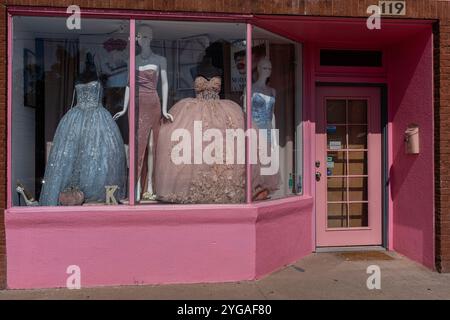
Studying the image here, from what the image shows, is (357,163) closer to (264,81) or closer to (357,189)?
(357,189)

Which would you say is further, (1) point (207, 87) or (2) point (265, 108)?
(2) point (265, 108)

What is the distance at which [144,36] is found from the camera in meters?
5.88

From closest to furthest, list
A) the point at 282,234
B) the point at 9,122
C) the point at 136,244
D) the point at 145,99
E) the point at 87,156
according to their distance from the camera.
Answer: the point at 9,122, the point at 136,244, the point at 87,156, the point at 145,99, the point at 282,234

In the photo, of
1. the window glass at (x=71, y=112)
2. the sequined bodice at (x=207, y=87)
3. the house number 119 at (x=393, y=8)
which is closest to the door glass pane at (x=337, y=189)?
the sequined bodice at (x=207, y=87)

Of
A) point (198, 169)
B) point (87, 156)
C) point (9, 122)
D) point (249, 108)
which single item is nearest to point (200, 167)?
point (198, 169)

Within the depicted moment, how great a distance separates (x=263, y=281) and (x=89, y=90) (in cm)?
290

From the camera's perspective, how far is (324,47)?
7.02 metres

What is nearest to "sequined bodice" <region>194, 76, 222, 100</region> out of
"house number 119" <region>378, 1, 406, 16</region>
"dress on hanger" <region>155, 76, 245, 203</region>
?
"dress on hanger" <region>155, 76, 245, 203</region>

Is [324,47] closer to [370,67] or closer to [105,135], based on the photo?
[370,67]

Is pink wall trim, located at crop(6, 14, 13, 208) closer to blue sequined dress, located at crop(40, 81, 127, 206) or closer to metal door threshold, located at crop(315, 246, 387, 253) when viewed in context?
blue sequined dress, located at crop(40, 81, 127, 206)

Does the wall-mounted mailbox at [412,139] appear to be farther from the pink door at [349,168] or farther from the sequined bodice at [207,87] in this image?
the sequined bodice at [207,87]

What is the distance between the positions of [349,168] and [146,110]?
2997mm

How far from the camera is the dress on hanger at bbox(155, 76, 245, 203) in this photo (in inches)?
232

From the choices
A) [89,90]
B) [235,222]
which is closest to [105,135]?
[89,90]
